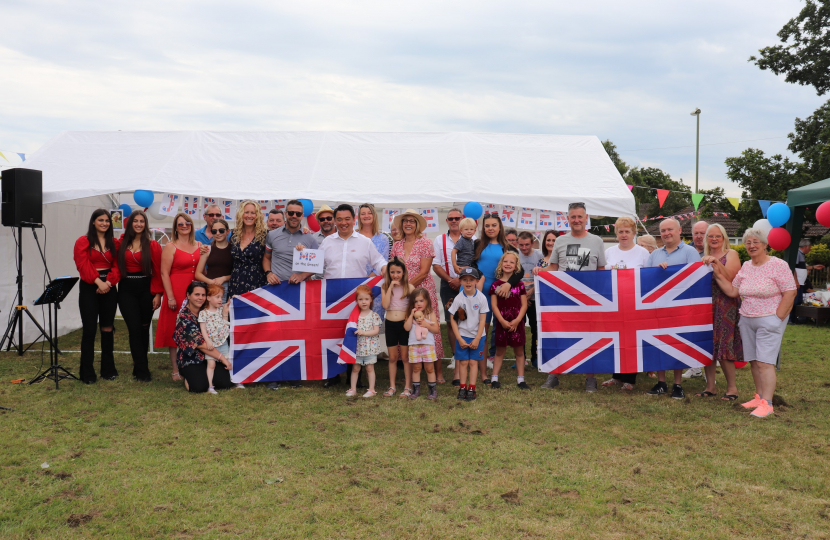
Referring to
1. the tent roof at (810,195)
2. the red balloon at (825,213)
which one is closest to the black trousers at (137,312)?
the red balloon at (825,213)

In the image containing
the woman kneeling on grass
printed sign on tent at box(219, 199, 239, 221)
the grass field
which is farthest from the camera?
printed sign on tent at box(219, 199, 239, 221)

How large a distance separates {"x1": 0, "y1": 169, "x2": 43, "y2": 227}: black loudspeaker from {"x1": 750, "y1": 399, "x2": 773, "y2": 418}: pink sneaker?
7038 mm

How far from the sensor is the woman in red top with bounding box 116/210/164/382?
18.4ft

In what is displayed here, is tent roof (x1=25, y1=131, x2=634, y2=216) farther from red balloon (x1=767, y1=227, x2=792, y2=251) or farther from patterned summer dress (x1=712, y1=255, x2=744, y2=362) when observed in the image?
patterned summer dress (x1=712, y1=255, x2=744, y2=362)

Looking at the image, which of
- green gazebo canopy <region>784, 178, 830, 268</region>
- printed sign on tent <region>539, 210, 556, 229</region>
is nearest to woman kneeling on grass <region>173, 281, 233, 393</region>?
printed sign on tent <region>539, 210, 556, 229</region>

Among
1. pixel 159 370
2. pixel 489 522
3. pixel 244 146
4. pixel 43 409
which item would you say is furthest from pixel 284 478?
pixel 244 146

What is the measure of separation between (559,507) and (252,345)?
11.6ft

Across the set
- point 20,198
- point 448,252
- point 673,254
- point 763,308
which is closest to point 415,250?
point 448,252

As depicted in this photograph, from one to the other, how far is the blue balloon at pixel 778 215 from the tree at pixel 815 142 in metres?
11.9

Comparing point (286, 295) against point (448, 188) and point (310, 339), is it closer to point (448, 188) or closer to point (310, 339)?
point (310, 339)

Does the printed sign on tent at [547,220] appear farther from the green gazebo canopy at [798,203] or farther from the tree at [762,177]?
the tree at [762,177]

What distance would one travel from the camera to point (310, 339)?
5.74 meters

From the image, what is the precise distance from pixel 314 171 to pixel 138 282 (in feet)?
9.73

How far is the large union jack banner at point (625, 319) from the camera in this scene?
534 centimetres
